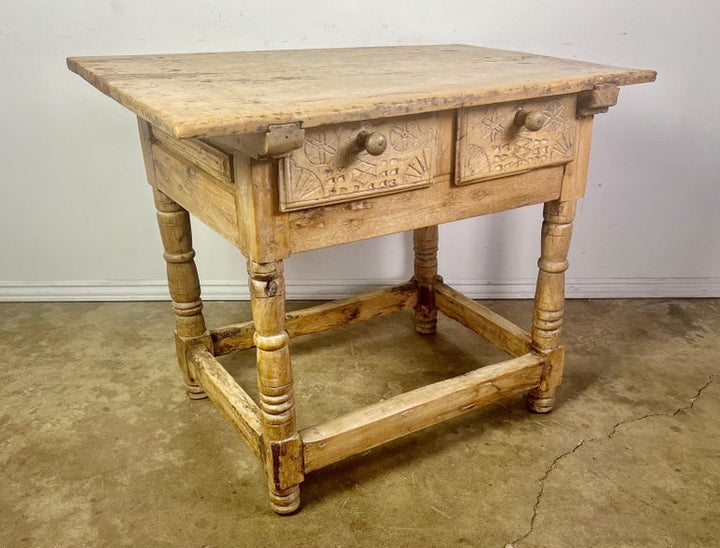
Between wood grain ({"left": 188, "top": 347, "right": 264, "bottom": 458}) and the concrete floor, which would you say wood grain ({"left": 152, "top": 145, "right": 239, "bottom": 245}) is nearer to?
wood grain ({"left": 188, "top": 347, "right": 264, "bottom": 458})

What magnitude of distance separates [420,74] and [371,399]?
1121 millimetres

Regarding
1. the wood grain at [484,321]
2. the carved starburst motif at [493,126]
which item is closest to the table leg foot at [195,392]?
the wood grain at [484,321]

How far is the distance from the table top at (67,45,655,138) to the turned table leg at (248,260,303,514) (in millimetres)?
369

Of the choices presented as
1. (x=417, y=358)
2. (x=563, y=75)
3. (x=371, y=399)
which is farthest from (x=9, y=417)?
(x=563, y=75)

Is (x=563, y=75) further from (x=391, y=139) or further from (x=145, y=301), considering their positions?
(x=145, y=301)

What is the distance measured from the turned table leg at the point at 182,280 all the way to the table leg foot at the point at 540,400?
112 centimetres

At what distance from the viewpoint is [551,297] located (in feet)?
7.22

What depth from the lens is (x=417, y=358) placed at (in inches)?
106

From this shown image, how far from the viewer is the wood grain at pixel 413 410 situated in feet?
6.16

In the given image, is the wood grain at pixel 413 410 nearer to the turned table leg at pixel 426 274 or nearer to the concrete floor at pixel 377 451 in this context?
the concrete floor at pixel 377 451

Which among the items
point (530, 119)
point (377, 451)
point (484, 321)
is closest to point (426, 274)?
point (484, 321)

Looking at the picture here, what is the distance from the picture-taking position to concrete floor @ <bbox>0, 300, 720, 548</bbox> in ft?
6.07

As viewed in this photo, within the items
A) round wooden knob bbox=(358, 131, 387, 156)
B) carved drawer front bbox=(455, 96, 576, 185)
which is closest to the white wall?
carved drawer front bbox=(455, 96, 576, 185)

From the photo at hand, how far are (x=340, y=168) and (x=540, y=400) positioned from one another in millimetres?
1169
